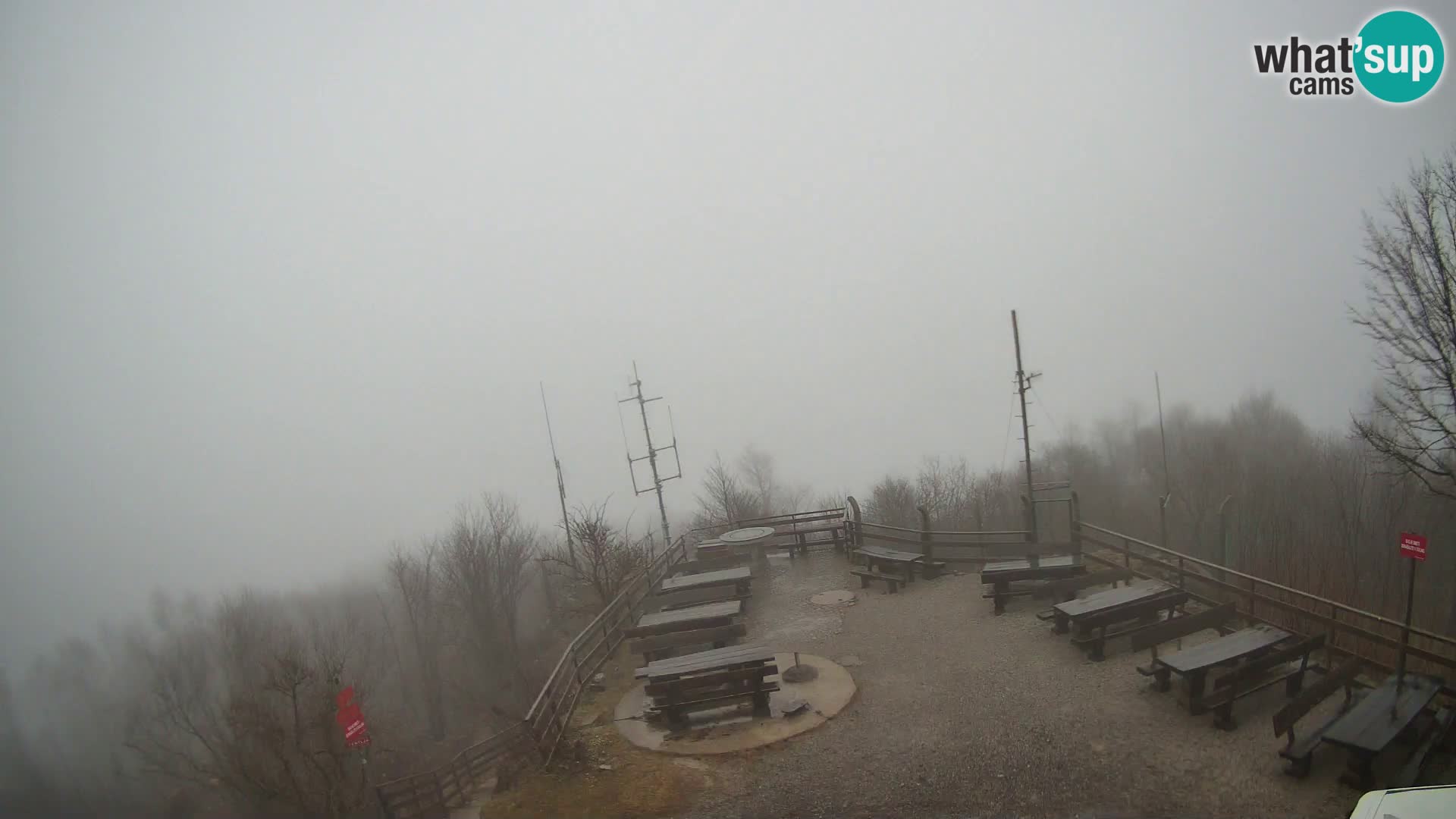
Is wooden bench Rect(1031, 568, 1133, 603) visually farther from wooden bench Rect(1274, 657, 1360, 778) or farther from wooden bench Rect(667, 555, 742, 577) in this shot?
wooden bench Rect(667, 555, 742, 577)

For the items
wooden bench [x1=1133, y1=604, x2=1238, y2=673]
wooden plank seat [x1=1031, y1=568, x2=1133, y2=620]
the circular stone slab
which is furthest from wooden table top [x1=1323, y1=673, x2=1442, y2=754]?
the circular stone slab

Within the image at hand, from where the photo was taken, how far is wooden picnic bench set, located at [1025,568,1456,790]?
6.68m

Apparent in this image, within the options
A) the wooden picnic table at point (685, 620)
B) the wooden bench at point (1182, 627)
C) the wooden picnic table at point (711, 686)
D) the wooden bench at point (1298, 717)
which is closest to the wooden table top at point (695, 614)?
the wooden picnic table at point (685, 620)

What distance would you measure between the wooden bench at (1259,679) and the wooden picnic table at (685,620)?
769 cm

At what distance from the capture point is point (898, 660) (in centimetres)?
1143

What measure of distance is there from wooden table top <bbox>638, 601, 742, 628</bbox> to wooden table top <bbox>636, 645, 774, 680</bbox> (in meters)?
2.21

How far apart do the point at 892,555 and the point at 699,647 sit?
5.69 meters

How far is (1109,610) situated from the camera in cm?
1065

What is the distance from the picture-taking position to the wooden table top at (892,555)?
51.6 ft

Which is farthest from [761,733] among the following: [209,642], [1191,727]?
[209,642]

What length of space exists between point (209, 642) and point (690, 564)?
39.6 m

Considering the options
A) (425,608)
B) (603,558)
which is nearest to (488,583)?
(425,608)

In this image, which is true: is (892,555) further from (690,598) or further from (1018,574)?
(690,598)

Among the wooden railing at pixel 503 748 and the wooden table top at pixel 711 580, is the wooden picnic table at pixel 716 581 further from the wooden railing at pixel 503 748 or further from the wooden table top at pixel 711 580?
the wooden railing at pixel 503 748
